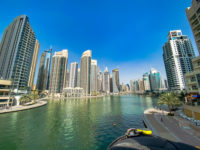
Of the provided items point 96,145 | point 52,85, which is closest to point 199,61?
point 96,145

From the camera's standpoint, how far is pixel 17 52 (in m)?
87.4

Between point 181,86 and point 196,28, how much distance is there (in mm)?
97401

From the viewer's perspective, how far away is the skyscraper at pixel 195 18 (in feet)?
130

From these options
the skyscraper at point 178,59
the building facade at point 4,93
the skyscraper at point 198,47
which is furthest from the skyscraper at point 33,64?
the skyscraper at point 178,59

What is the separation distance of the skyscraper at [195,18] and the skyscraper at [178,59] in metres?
92.6

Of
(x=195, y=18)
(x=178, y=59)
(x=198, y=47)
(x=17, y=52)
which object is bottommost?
(x=198, y=47)

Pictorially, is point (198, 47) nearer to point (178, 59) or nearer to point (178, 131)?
point (178, 131)

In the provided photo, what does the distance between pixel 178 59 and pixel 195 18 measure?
97598mm

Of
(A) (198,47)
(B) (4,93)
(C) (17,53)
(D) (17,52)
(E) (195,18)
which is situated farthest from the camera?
(D) (17,52)

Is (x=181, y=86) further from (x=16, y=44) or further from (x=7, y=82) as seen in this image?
(x=16, y=44)

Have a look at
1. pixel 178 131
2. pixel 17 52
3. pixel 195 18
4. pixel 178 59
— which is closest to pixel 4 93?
pixel 17 52

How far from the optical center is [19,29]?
9412cm

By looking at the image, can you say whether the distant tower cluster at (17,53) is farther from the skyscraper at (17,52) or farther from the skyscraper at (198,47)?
the skyscraper at (198,47)

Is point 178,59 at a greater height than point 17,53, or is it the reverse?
point 178,59
